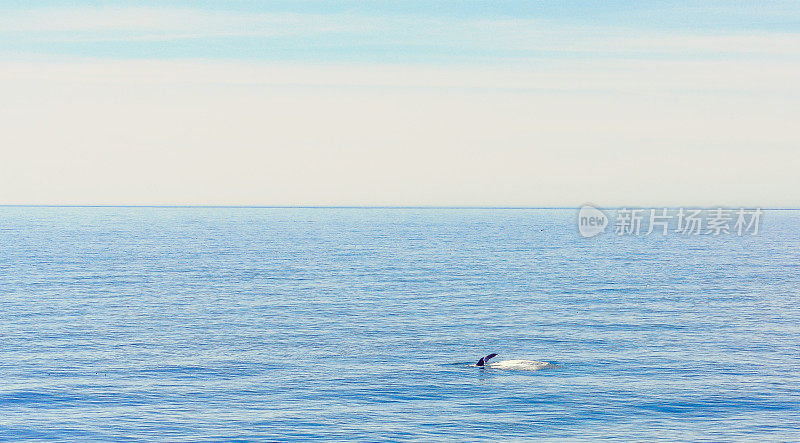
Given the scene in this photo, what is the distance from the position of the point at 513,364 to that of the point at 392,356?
→ 996 centimetres

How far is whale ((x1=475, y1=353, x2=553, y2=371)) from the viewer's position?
2448 inches

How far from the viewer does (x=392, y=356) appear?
66.4m

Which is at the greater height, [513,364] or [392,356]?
[392,356]

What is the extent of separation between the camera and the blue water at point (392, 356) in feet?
161

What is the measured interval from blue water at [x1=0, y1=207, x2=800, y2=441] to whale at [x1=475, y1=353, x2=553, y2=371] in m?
0.93

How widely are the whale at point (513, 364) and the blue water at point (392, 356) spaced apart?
3.04ft

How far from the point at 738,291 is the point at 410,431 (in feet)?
244

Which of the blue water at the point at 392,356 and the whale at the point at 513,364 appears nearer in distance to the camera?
the blue water at the point at 392,356

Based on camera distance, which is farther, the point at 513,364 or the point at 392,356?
the point at 392,356

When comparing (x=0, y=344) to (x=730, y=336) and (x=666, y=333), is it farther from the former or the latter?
(x=730, y=336)

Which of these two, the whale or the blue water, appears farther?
the whale

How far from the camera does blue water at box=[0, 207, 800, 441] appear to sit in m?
49.2

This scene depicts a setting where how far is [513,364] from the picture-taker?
2468 inches

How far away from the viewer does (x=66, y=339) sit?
7194cm
